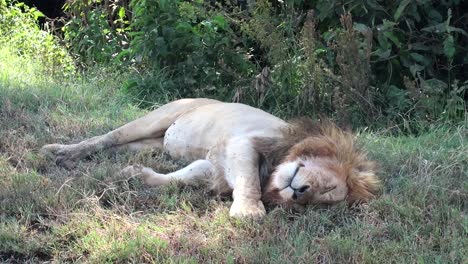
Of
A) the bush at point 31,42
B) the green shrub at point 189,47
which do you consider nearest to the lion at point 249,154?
the green shrub at point 189,47

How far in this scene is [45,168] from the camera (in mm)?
3414

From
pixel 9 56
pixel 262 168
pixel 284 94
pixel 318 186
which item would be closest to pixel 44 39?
pixel 9 56

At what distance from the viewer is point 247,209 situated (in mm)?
2807

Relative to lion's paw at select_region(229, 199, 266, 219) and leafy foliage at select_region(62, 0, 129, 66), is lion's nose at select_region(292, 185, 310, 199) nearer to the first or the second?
lion's paw at select_region(229, 199, 266, 219)

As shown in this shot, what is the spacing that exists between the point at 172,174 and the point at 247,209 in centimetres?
59

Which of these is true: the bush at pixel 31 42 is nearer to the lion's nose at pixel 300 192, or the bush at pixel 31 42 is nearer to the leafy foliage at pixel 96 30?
the leafy foliage at pixel 96 30

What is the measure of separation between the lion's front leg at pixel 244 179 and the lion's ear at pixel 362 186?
1.25 feet

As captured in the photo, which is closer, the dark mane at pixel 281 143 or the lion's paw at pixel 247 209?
the lion's paw at pixel 247 209

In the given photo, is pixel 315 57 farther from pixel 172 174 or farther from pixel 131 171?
pixel 131 171

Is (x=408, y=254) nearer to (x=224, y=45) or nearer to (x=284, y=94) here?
(x=284, y=94)

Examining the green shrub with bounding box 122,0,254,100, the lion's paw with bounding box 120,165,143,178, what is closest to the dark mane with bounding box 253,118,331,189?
the lion's paw with bounding box 120,165,143,178

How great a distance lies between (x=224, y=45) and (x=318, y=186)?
2658 millimetres

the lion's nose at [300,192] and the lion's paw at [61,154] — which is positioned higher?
→ the lion's nose at [300,192]

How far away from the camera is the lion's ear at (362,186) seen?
294 cm
